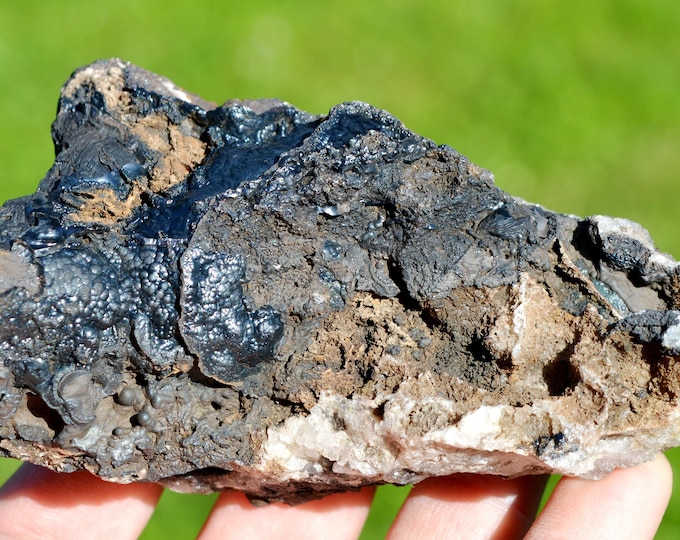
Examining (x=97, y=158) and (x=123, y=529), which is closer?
(x=97, y=158)

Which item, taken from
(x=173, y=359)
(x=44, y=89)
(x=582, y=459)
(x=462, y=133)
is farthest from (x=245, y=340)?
(x=44, y=89)

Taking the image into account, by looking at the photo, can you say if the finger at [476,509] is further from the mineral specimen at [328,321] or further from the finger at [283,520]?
the mineral specimen at [328,321]

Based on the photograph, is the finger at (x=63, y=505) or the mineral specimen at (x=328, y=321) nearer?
the mineral specimen at (x=328, y=321)

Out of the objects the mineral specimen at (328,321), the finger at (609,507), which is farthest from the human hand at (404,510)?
the mineral specimen at (328,321)

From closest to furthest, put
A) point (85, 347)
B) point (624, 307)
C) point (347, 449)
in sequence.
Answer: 1. point (85, 347)
2. point (347, 449)
3. point (624, 307)

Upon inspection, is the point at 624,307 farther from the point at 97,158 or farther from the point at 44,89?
the point at 44,89

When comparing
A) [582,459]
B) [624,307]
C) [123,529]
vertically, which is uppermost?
[624,307]

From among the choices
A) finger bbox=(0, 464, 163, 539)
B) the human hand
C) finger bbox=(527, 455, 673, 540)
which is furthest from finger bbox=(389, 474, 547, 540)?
finger bbox=(0, 464, 163, 539)

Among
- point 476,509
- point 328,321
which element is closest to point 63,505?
point 328,321
